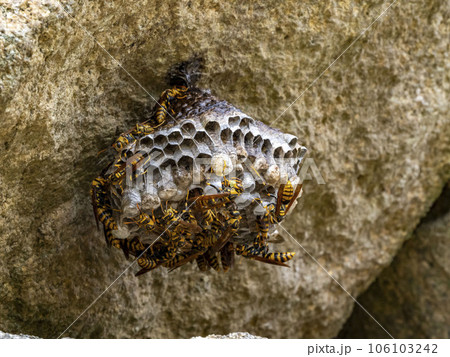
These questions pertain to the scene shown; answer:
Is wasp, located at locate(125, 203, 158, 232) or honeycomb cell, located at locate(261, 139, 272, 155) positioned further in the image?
honeycomb cell, located at locate(261, 139, 272, 155)

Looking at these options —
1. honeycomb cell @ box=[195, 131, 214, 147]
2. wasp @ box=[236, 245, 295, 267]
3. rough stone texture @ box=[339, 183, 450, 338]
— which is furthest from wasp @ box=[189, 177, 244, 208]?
rough stone texture @ box=[339, 183, 450, 338]

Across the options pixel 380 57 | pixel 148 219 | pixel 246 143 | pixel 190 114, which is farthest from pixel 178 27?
pixel 380 57

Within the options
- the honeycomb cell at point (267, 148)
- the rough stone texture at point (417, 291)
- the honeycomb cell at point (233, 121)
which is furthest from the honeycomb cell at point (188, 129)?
the rough stone texture at point (417, 291)

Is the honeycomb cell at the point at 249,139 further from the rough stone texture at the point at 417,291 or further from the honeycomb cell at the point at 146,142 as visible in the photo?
the rough stone texture at the point at 417,291

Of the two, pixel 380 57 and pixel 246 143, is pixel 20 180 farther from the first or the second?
pixel 380 57

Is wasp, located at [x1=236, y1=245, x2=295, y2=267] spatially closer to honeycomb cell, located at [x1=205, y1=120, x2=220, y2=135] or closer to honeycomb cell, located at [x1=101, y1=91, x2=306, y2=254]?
honeycomb cell, located at [x1=101, y1=91, x2=306, y2=254]

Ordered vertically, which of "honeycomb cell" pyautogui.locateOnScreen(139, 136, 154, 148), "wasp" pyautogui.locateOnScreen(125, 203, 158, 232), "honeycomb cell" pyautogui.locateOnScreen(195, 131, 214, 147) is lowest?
"wasp" pyautogui.locateOnScreen(125, 203, 158, 232)
